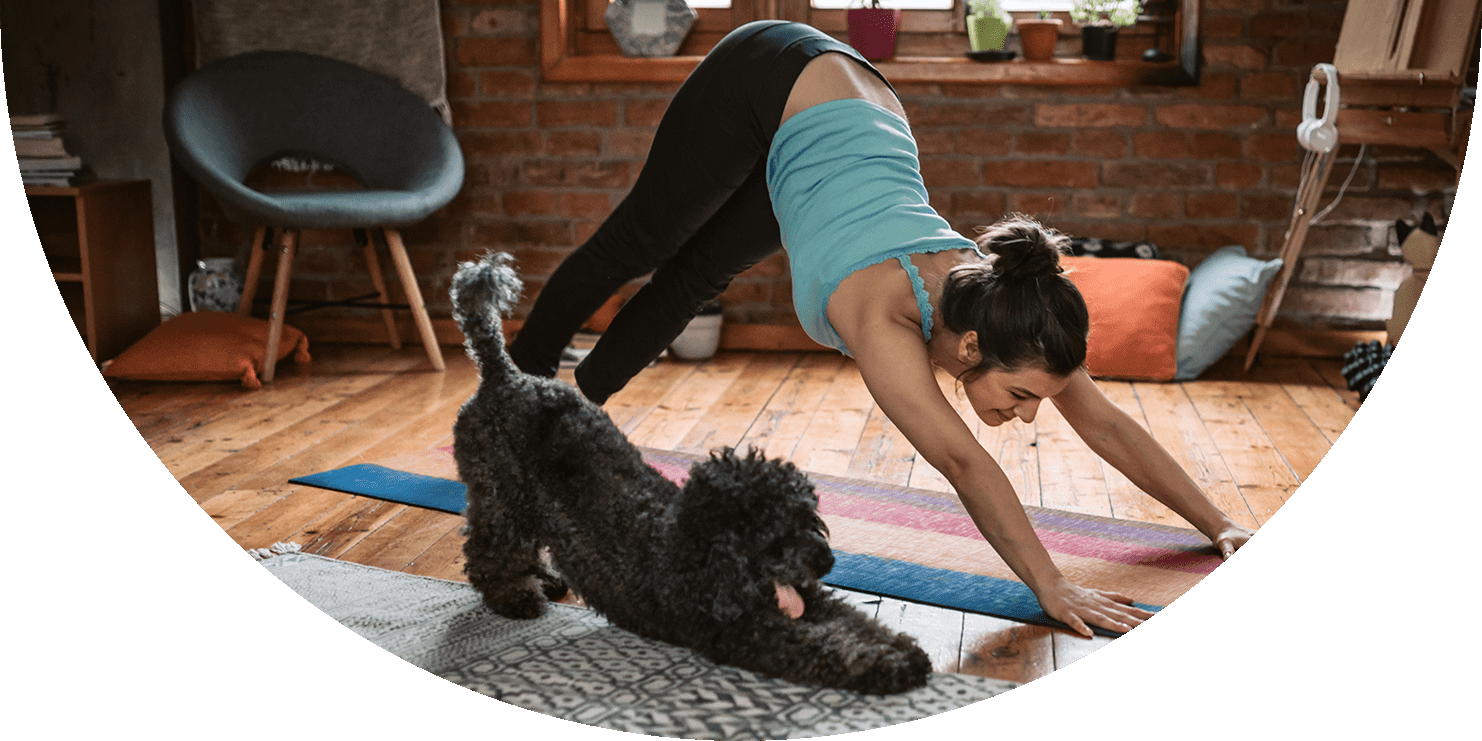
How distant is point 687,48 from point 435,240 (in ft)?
3.70

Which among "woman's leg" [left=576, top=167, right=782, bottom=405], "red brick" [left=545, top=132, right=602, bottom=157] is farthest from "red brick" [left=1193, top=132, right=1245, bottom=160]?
"woman's leg" [left=576, top=167, right=782, bottom=405]

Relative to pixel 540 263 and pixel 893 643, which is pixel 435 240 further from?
pixel 893 643

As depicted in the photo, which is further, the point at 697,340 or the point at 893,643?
the point at 697,340

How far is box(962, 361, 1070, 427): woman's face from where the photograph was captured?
4.96ft

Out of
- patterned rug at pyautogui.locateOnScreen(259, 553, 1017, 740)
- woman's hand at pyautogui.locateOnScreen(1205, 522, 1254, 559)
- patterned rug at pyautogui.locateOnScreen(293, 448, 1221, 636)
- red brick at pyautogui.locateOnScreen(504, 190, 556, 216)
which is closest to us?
patterned rug at pyautogui.locateOnScreen(259, 553, 1017, 740)

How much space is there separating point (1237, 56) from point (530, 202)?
2413mm

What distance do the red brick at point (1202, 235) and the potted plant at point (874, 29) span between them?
3.55ft

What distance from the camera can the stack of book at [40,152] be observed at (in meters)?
3.27

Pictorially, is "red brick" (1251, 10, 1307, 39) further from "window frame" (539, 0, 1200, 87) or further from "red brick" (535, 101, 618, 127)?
"red brick" (535, 101, 618, 127)

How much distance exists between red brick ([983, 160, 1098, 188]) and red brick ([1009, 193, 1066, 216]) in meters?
0.03

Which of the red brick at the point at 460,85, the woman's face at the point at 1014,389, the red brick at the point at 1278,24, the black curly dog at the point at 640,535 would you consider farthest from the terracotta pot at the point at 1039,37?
the black curly dog at the point at 640,535

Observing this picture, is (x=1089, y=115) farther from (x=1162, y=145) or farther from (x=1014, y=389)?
(x=1014, y=389)

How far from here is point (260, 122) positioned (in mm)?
3469

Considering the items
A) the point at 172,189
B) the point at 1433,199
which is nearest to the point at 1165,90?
the point at 1433,199
